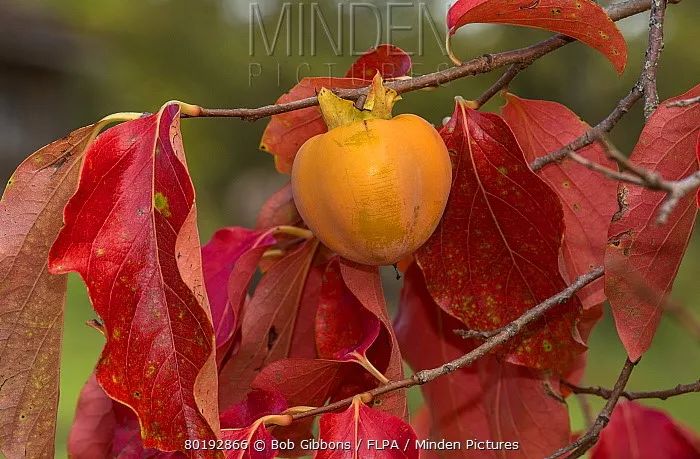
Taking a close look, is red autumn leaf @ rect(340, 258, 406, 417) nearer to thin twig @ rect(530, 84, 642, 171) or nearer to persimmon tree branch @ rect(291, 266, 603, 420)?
persimmon tree branch @ rect(291, 266, 603, 420)

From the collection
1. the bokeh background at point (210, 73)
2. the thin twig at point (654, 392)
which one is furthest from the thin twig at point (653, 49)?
the bokeh background at point (210, 73)

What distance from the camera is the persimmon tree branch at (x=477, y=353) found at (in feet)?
1.79

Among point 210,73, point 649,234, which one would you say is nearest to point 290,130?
point 649,234

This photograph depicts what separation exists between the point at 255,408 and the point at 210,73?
245 inches

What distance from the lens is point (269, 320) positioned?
71 cm

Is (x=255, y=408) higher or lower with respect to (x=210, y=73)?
higher

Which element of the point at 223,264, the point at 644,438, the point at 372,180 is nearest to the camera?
the point at 372,180

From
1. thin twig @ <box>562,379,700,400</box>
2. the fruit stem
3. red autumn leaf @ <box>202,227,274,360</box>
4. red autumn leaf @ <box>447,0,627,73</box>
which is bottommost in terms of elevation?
thin twig @ <box>562,379,700,400</box>

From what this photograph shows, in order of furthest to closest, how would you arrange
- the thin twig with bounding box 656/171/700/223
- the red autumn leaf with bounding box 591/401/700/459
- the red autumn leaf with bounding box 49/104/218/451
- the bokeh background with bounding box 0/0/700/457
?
the bokeh background with bounding box 0/0/700/457 → the red autumn leaf with bounding box 591/401/700/459 → the red autumn leaf with bounding box 49/104/218/451 → the thin twig with bounding box 656/171/700/223

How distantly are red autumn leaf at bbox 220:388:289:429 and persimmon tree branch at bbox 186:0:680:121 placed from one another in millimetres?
191

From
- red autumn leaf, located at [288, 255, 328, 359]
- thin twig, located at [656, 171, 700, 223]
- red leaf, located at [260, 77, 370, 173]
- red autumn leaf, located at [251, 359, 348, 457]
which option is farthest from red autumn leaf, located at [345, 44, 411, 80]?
thin twig, located at [656, 171, 700, 223]

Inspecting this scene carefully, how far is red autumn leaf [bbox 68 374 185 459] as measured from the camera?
26.4 inches

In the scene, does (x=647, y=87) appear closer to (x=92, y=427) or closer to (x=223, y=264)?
(x=223, y=264)

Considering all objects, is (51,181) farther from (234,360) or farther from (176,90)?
(176,90)
